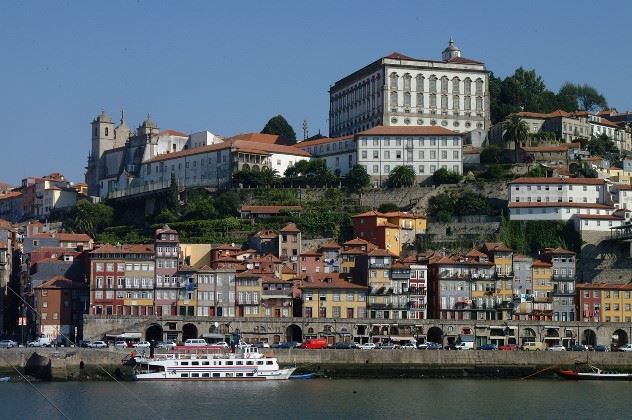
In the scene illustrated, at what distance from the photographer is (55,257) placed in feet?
295

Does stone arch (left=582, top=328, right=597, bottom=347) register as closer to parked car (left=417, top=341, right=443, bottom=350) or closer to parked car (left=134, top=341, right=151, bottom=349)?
parked car (left=417, top=341, right=443, bottom=350)

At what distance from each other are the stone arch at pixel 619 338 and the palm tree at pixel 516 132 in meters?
25.5

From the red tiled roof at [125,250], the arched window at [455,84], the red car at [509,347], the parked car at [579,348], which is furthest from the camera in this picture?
the arched window at [455,84]

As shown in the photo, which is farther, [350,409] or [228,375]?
[228,375]

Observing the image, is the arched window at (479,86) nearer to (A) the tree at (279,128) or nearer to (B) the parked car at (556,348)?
(A) the tree at (279,128)

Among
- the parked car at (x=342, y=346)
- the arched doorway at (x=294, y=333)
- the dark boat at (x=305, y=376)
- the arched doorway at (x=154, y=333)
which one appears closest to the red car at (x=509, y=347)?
the parked car at (x=342, y=346)

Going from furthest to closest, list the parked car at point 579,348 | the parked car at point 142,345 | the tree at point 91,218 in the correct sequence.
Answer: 1. the tree at point 91,218
2. the parked car at point 579,348
3. the parked car at point 142,345

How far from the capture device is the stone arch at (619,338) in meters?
85.1

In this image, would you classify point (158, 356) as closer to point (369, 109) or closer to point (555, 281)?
point (555, 281)

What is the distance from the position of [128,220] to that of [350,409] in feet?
175

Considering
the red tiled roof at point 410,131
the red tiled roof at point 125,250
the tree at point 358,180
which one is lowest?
the red tiled roof at point 125,250

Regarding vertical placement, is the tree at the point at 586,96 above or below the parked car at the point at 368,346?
above

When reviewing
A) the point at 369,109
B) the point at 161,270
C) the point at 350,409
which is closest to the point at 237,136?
the point at 369,109

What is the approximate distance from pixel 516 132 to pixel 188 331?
125 feet
